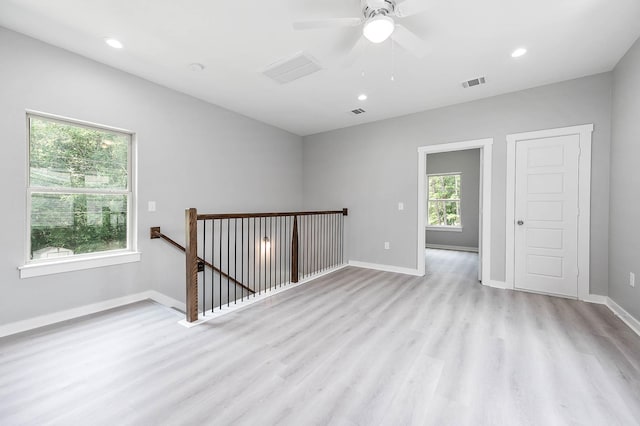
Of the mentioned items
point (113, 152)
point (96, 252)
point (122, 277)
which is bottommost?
point (122, 277)

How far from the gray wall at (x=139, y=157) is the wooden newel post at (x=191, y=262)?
1.14m

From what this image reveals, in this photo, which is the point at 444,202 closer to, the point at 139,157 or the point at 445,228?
the point at 445,228

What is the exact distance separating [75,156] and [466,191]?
7839mm

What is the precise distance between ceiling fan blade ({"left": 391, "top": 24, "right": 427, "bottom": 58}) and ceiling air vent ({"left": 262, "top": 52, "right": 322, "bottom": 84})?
1046 mm

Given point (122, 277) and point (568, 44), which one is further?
point (122, 277)

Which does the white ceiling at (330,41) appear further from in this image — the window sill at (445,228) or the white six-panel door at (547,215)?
the window sill at (445,228)

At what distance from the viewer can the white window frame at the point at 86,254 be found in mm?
2467

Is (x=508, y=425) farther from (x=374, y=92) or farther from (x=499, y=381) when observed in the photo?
(x=374, y=92)

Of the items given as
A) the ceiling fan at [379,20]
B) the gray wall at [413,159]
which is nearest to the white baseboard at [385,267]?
the gray wall at [413,159]

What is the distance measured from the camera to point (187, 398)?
1544 mm

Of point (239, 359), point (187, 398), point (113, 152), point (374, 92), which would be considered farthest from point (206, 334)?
point (374, 92)

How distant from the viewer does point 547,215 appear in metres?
3.38

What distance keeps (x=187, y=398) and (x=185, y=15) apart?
2.91 metres

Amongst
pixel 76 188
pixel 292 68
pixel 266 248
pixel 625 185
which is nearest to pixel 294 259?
pixel 266 248
